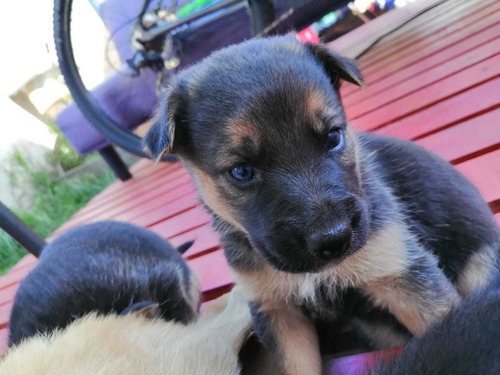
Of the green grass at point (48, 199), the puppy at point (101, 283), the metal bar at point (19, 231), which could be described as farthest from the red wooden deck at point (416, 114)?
the green grass at point (48, 199)

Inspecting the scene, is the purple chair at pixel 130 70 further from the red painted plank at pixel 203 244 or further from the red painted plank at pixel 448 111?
the red painted plank at pixel 203 244

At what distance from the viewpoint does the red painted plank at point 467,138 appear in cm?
204

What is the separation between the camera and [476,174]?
189 cm

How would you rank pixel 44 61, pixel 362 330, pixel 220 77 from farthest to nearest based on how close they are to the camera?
pixel 44 61, pixel 362 330, pixel 220 77

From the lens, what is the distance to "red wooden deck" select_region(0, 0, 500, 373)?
7.12ft

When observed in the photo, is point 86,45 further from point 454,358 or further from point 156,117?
point 454,358

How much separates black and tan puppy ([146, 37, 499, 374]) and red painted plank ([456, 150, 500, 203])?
185mm

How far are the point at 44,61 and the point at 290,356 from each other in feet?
26.0

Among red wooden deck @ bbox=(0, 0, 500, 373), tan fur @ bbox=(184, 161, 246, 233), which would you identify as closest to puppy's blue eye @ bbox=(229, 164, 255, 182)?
tan fur @ bbox=(184, 161, 246, 233)

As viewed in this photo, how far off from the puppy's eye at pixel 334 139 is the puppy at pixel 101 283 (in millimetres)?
730

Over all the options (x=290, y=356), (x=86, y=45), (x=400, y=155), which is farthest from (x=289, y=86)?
(x=86, y=45)

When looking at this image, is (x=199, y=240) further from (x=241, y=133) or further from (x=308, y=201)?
(x=308, y=201)

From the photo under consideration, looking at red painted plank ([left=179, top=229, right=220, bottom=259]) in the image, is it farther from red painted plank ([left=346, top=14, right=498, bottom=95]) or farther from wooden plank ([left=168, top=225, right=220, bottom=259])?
red painted plank ([left=346, top=14, right=498, bottom=95])

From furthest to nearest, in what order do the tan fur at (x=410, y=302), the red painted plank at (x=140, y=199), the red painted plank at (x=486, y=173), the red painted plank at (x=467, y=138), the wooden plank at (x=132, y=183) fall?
the wooden plank at (x=132, y=183) < the red painted plank at (x=140, y=199) < the red painted plank at (x=467, y=138) < the red painted plank at (x=486, y=173) < the tan fur at (x=410, y=302)
